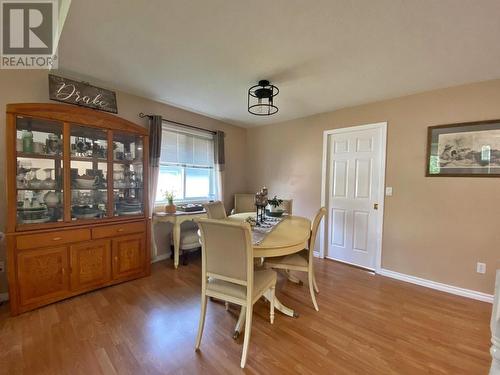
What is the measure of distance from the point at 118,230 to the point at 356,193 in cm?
326

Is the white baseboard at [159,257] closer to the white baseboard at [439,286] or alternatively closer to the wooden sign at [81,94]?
the wooden sign at [81,94]

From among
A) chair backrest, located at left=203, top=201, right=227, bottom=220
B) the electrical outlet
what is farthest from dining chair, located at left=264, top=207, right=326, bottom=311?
the electrical outlet

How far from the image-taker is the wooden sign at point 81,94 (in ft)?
7.29

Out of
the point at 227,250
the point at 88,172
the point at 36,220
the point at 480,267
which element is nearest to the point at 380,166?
the point at 480,267

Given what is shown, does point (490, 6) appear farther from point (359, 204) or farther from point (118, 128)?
point (118, 128)

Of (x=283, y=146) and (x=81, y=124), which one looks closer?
(x=81, y=124)

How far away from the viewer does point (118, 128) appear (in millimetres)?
2557

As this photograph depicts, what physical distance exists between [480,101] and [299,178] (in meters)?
2.36

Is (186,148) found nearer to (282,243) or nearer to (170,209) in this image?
(170,209)

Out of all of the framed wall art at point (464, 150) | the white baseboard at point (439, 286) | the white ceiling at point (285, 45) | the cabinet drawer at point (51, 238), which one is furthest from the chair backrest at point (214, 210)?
the framed wall art at point (464, 150)

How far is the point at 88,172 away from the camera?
2.47 m

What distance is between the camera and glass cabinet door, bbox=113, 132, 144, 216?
8.73 ft

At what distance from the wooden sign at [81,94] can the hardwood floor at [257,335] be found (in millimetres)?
2087

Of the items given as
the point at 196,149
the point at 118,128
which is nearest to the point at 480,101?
the point at 196,149
